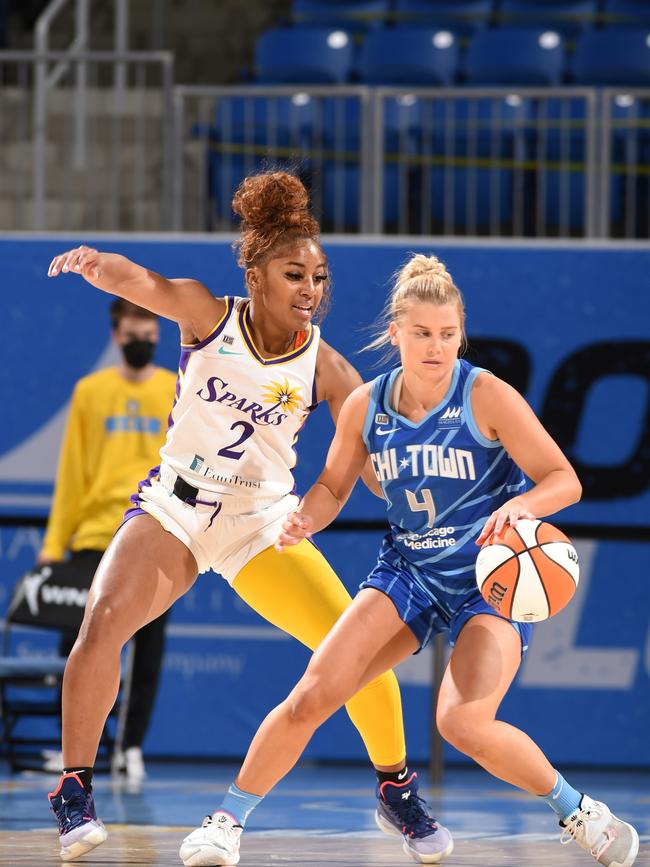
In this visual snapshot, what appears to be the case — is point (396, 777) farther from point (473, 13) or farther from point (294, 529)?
point (473, 13)

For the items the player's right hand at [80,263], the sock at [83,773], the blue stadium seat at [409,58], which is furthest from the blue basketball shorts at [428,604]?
the blue stadium seat at [409,58]

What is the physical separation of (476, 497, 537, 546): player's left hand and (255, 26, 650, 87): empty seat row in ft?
23.5

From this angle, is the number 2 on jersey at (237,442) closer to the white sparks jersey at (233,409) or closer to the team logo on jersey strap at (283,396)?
the white sparks jersey at (233,409)

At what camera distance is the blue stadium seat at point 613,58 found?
11.0m

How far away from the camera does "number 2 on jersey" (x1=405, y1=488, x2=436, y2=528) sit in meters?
4.88

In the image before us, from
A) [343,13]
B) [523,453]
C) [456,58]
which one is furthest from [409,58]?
[523,453]

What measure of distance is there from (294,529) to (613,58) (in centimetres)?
734

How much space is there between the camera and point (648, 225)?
10125mm

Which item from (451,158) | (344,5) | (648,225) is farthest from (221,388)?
(344,5)

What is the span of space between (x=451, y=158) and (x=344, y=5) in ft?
11.0

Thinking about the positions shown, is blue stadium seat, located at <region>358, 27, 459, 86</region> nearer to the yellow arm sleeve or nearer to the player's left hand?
Result: the yellow arm sleeve

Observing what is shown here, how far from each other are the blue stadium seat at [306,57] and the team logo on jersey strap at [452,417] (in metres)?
7.08

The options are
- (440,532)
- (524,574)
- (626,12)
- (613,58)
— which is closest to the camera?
(524,574)

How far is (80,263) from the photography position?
16.5 ft
